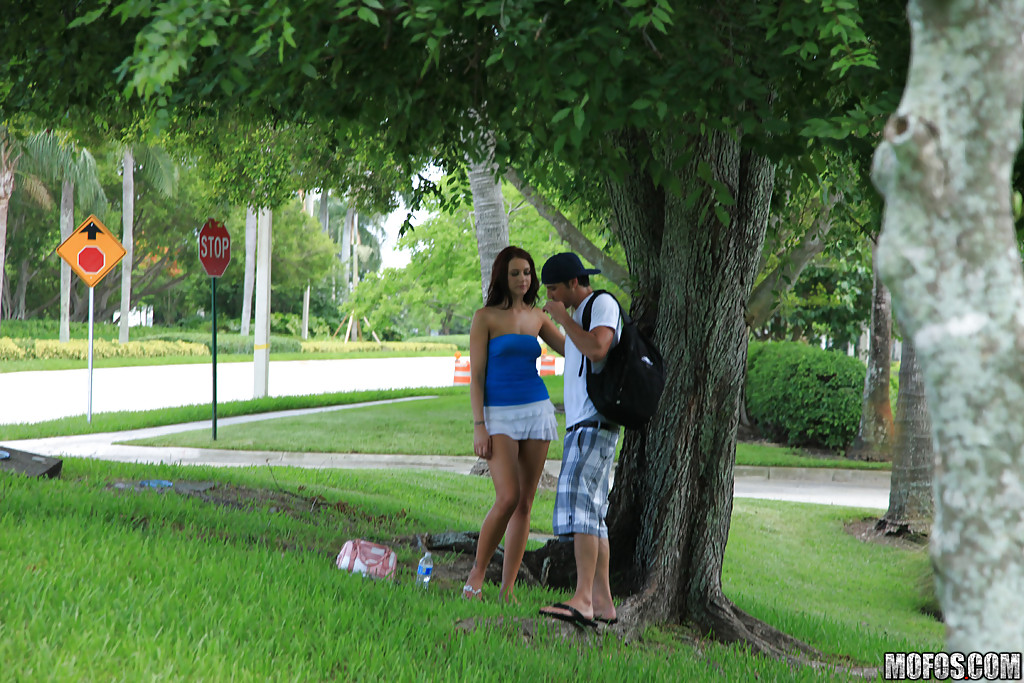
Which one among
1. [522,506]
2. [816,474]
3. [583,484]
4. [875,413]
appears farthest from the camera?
[875,413]

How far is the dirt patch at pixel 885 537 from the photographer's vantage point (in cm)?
993

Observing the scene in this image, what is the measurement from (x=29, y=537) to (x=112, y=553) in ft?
1.54

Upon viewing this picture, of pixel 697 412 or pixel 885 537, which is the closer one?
pixel 697 412

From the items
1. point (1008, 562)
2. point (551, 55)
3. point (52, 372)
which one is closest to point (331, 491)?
point (551, 55)

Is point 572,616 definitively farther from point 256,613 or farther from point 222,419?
point 222,419

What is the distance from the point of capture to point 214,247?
41.2ft

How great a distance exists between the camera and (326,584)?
4.48 m

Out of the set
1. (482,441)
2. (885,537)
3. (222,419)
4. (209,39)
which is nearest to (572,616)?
(482,441)

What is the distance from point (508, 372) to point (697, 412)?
53.4 inches

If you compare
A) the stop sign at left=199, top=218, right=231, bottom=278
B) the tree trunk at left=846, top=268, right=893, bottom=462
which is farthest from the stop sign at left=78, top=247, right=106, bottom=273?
the tree trunk at left=846, top=268, right=893, bottom=462

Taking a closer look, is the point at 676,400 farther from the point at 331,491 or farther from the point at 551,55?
the point at 331,491

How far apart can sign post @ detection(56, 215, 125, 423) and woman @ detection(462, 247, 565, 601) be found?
11.0 metres

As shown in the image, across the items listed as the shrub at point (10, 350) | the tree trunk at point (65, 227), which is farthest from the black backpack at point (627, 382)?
the tree trunk at point (65, 227)

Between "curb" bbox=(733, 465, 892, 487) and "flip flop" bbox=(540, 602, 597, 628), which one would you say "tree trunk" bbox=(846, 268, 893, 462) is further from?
"flip flop" bbox=(540, 602, 597, 628)
